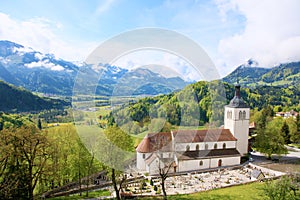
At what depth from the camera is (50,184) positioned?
27.4m

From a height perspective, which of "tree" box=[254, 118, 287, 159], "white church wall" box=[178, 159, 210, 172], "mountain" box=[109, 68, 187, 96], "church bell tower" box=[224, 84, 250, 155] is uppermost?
"mountain" box=[109, 68, 187, 96]

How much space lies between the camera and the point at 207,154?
3409 cm

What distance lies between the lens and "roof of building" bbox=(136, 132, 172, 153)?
32.7 m

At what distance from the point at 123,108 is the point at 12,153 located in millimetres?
13238

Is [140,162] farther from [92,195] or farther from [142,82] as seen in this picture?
[142,82]

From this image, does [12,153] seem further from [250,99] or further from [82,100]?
[250,99]

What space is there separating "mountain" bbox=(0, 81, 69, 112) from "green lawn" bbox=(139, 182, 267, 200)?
90.5m

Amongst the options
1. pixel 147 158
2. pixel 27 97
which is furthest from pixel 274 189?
pixel 27 97

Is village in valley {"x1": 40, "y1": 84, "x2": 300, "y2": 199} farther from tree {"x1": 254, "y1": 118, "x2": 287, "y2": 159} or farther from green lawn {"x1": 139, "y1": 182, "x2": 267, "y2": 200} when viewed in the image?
tree {"x1": 254, "y1": 118, "x2": 287, "y2": 159}

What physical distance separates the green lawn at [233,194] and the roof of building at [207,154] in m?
7.23

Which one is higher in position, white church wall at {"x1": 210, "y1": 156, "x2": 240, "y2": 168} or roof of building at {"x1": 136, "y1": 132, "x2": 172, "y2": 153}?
roof of building at {"x1": 136, "y1": 132, "x2": 172, "y2": 153}

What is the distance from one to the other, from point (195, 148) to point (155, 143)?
5722mm

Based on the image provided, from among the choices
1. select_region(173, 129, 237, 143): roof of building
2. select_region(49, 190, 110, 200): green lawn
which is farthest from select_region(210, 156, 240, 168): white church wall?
select_region(49, 190, 110, 200): green lawn

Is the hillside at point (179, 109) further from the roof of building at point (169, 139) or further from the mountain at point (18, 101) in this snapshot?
the mountain at point (18, 101)
